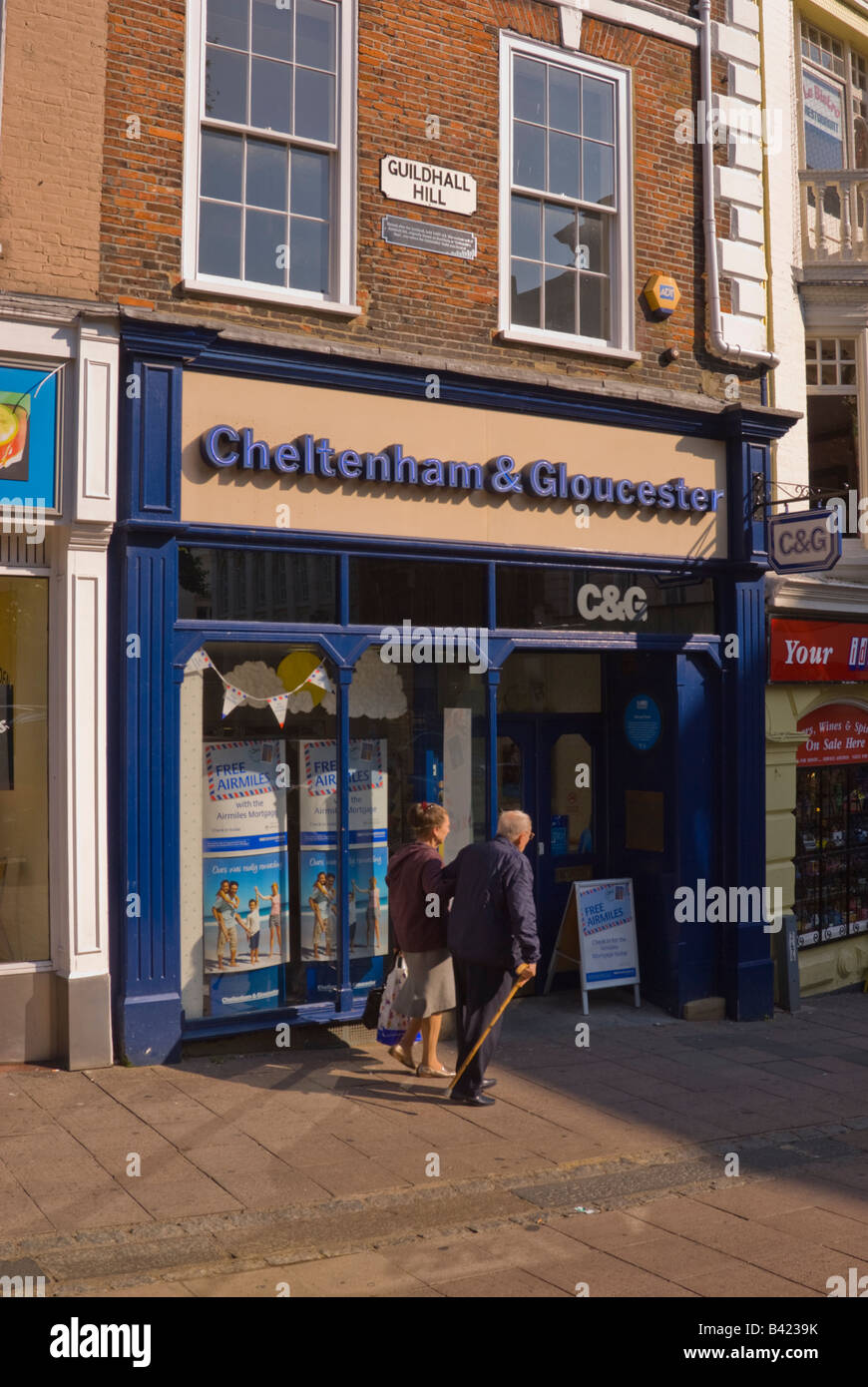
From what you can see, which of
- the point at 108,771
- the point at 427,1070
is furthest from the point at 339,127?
the point at 427,1070

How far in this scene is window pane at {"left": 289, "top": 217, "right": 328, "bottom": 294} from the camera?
922 centimetres

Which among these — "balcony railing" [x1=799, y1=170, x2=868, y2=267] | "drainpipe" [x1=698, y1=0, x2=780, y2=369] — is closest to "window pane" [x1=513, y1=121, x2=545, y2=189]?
"drainpipe" [x1=698, y1=0, x2=780, y2=369]

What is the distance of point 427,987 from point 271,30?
22.7 feet

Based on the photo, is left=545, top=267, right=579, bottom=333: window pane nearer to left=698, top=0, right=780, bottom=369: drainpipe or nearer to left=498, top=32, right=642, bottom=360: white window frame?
left=498, top=32, right=642, bottom=360: white window frame

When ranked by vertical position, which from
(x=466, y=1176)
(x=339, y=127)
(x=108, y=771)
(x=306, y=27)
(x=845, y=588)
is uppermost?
(x=306, y=27)

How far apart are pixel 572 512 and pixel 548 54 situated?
383 cm

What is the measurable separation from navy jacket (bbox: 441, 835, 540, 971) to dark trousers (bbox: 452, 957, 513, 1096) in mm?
92

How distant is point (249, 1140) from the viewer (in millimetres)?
6859

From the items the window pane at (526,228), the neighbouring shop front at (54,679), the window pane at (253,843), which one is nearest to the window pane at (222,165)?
the neighbouring shop front at (54,679)

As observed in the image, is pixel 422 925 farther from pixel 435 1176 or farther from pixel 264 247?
pixel 264 247

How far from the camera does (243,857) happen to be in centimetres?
887

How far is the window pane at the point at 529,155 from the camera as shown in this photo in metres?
10.2

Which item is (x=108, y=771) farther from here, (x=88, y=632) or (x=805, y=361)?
(x=805, y=361)

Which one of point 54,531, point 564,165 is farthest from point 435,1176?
point 564,165
